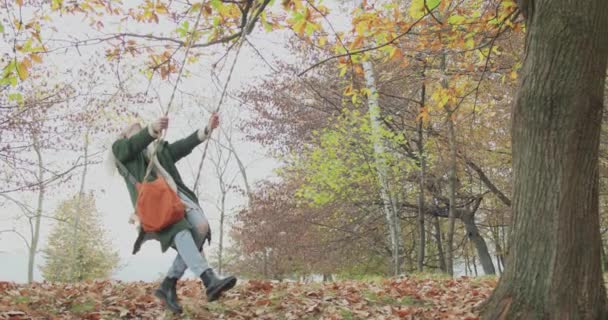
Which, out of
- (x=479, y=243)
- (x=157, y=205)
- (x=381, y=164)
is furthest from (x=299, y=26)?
(x=479, y=243)

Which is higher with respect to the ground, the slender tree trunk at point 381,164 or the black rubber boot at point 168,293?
the slender tree trunk at point 381,164

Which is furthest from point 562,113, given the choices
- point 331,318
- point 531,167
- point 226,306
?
point 226,306

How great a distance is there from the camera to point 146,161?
4168 millimetres

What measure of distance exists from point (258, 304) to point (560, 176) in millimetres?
2789

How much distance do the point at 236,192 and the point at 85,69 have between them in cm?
809

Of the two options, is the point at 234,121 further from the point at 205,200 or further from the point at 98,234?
the point at 98,234

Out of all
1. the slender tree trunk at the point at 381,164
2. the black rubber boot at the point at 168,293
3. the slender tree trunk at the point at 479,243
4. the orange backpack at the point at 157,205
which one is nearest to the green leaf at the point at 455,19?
the orange backpack at the point at 157,205

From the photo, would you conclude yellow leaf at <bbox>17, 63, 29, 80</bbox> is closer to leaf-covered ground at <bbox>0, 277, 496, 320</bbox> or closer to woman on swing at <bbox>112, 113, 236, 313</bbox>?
woman on swing at <bbox>112, 113, 236, 313</bbox>

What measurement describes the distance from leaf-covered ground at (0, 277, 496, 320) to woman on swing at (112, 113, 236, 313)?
0.47 meters

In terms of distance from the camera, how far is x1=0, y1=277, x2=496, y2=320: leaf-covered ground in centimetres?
438

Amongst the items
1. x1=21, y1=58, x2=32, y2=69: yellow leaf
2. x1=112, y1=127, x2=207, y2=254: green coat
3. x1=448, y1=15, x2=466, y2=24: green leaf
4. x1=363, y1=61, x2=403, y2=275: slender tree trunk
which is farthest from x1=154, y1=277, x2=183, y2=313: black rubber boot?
x1=363, y1=61, x2=403, y2=275: slender tree trunk

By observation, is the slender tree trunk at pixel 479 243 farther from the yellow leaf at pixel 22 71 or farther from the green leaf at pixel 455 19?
the yellow leaf at pixel 22 71

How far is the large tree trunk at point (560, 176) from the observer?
3.56 m

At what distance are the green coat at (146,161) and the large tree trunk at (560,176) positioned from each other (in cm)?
245
